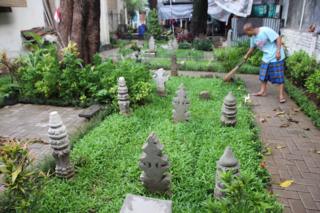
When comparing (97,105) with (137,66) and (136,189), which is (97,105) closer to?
(137,66)

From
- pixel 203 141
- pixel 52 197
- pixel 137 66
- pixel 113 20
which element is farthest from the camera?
pixel 113 20

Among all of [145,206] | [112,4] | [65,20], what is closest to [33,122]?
[65,20]

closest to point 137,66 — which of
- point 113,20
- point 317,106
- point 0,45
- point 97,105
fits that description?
point 97,105

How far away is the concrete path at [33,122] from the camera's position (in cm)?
422

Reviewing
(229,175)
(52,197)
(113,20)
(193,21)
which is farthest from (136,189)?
(113,20)

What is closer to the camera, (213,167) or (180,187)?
(180,187)

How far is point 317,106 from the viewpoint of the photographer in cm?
535

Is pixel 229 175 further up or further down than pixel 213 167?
further up

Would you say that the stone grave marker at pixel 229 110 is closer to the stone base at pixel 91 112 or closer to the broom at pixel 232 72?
the stone base at pixel 91 112

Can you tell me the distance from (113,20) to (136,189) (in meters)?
17.6

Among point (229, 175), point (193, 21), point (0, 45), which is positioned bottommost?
point (229, 175)

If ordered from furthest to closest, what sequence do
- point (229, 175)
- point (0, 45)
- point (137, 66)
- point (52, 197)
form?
1. point (0, 45)
2. point (137, 66)
3. point (52, 197)
4. point (229, 175)

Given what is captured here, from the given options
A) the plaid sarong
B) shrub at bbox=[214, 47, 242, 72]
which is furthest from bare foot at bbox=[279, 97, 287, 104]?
shrub at bbox=[214, 47, 242, 72]

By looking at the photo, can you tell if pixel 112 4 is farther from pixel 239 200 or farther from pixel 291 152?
pixel 239 200
